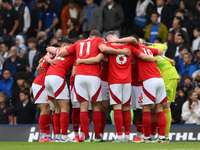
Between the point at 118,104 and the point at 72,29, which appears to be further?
the point at 72,29

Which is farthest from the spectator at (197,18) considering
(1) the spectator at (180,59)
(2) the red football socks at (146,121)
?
(2) the red football socks at (146,121)

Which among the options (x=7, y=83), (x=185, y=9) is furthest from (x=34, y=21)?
(x=185, y=9)

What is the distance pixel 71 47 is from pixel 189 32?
281 inches

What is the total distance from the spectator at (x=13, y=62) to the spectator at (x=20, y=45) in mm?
267

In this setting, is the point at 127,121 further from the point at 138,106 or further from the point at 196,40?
the point at 196,40

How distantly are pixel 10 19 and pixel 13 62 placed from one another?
224cm

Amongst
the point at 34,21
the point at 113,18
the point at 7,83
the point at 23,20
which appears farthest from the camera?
the point at 34,21

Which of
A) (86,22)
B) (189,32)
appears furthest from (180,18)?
(86,22)

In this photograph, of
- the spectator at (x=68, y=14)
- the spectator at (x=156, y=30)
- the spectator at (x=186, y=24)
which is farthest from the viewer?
the spectator at (x=68, y=14)

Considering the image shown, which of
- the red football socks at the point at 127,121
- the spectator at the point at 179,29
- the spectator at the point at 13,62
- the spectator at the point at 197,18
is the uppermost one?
the spectator at the point at 197,18

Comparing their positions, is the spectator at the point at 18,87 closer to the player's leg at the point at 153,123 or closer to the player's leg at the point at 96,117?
the player's leg at the point at 96,117

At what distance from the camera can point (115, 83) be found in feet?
39.4

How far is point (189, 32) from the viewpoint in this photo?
18.7 meters

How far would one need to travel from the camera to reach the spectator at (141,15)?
19969mm
